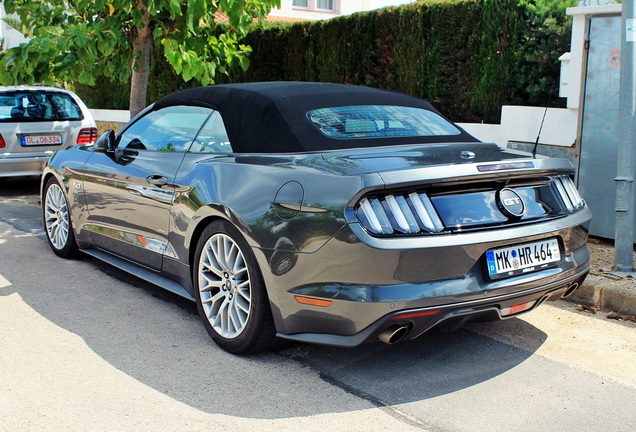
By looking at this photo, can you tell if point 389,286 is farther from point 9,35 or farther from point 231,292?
point 9,35

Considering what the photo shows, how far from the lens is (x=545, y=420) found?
3436 mm

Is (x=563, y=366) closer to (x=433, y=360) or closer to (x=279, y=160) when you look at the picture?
(x=433, y=360)

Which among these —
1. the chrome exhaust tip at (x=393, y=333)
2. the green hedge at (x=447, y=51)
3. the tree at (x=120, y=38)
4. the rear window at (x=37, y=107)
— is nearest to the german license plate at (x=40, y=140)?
the rear window at (x=37, y=107)

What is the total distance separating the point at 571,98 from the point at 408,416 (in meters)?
4.76

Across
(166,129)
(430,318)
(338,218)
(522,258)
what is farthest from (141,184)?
(522,258)

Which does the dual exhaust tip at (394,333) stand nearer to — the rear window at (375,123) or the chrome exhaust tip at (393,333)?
the chrome exhaust tip at (393,333)

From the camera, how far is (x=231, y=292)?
4.21 meters

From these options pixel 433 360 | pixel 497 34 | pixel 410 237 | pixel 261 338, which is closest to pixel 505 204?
pixel 410 237

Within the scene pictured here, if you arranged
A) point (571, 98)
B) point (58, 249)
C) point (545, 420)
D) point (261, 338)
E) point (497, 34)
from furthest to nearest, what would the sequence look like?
point (497, 34) → point (571, 98) → point (58, 249) → point (261, 338) → point (545, 420)

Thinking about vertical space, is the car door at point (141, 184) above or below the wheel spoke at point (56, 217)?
above

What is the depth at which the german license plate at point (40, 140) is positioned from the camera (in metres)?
10.2

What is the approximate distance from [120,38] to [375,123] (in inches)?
207

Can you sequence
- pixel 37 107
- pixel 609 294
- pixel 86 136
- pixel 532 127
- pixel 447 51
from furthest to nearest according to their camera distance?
1. pixel 86 136
2. pixel 37 107
3. pixel 447 51
4. pixel 532 127
5. pixel 609 294

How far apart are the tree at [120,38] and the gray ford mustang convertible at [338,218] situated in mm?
3749
